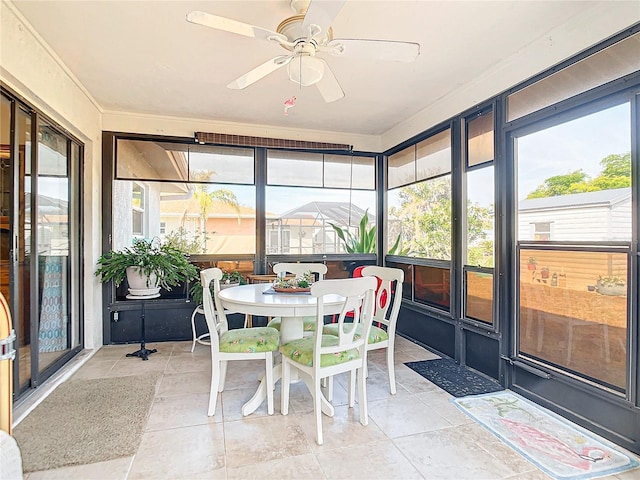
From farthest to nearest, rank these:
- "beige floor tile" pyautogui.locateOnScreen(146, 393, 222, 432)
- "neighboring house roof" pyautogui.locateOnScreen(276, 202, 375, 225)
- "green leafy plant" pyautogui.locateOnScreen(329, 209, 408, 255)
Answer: "green leafy plant" pyautogui.locateOnScreen(329, 209, 408, 255) < "neighboring house roof" pyautogui.locateOnScreen(276, 202, 375, 225) < "beige floor tile" pyautogui.locateOnScreen(146, 393, 222, 432)

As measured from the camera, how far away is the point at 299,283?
296 cm

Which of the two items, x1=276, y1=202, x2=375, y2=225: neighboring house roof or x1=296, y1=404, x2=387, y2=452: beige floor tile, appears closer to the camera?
x1=296, y1=404, x2=387, y2=452: beige floor tile

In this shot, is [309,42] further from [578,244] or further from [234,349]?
[578,244]

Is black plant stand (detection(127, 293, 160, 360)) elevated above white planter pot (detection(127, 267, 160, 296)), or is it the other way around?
white planter pot (detection(127, 267, 160, 296))

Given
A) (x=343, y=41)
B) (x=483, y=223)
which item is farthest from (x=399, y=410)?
(x=343, y=41)

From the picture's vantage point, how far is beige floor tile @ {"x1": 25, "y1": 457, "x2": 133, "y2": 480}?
1854 millimetres

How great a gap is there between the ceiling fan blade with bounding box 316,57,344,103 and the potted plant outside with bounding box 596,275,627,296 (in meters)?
2.14

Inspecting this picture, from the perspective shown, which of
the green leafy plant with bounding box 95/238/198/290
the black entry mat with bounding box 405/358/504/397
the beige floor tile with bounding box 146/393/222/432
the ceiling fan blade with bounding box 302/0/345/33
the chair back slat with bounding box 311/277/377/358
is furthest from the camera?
the green leafy plant with bounding box 95/238/198/290

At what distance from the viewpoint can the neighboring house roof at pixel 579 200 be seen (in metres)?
2.21

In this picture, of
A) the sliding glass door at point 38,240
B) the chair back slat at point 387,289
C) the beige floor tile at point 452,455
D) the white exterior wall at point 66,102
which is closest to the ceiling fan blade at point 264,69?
the white exterior wall at point 66,102

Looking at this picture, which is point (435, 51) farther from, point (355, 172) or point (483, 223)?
point (355, 172)

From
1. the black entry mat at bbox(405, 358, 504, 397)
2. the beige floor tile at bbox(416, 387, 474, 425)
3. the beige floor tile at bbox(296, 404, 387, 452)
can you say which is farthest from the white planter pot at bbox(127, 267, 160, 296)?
the beige floor tile at bbox(416, 387, 474, 425)

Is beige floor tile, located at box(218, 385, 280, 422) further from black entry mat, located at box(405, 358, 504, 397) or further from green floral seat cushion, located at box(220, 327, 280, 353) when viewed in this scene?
black entry mat, located at box(405, 358, 504, 397)

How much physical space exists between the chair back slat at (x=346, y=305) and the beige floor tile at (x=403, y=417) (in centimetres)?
47
